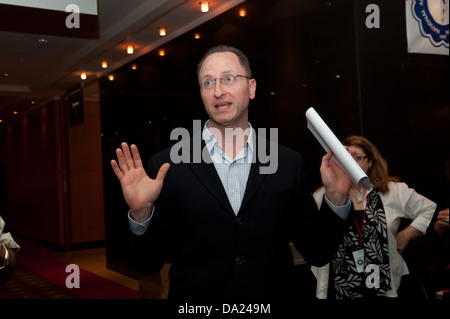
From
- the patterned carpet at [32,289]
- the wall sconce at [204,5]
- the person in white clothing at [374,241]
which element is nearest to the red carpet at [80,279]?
the patterned carpet at [32,289]

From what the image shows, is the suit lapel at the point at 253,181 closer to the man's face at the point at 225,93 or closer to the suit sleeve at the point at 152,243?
Answer: the man's face at the point at 225,93

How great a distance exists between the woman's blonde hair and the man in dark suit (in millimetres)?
1557

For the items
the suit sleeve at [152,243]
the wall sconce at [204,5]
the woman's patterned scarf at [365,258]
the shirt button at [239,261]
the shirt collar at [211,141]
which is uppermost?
the wall sconce at [204,5]

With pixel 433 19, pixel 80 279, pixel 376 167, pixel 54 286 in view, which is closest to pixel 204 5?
pixel 433 19

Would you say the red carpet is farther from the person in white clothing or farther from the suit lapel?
the suit lapel

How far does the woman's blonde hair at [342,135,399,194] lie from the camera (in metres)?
3.07

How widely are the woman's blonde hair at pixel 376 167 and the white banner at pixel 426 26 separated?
65 cm

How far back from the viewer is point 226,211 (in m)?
1.54

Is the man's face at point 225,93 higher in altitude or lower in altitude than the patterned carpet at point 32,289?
higher

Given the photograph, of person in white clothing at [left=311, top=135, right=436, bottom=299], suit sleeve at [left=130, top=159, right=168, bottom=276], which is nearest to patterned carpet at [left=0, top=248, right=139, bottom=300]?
person in white clothing at [left=311, top=135, right=436, bottom=299]

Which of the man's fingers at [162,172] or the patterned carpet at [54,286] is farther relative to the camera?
the patterned carpet at [54,286]

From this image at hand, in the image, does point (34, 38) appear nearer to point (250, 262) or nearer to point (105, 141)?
point (105, 141)

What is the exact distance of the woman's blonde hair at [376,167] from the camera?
3074mm

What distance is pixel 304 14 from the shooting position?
4.14 m
